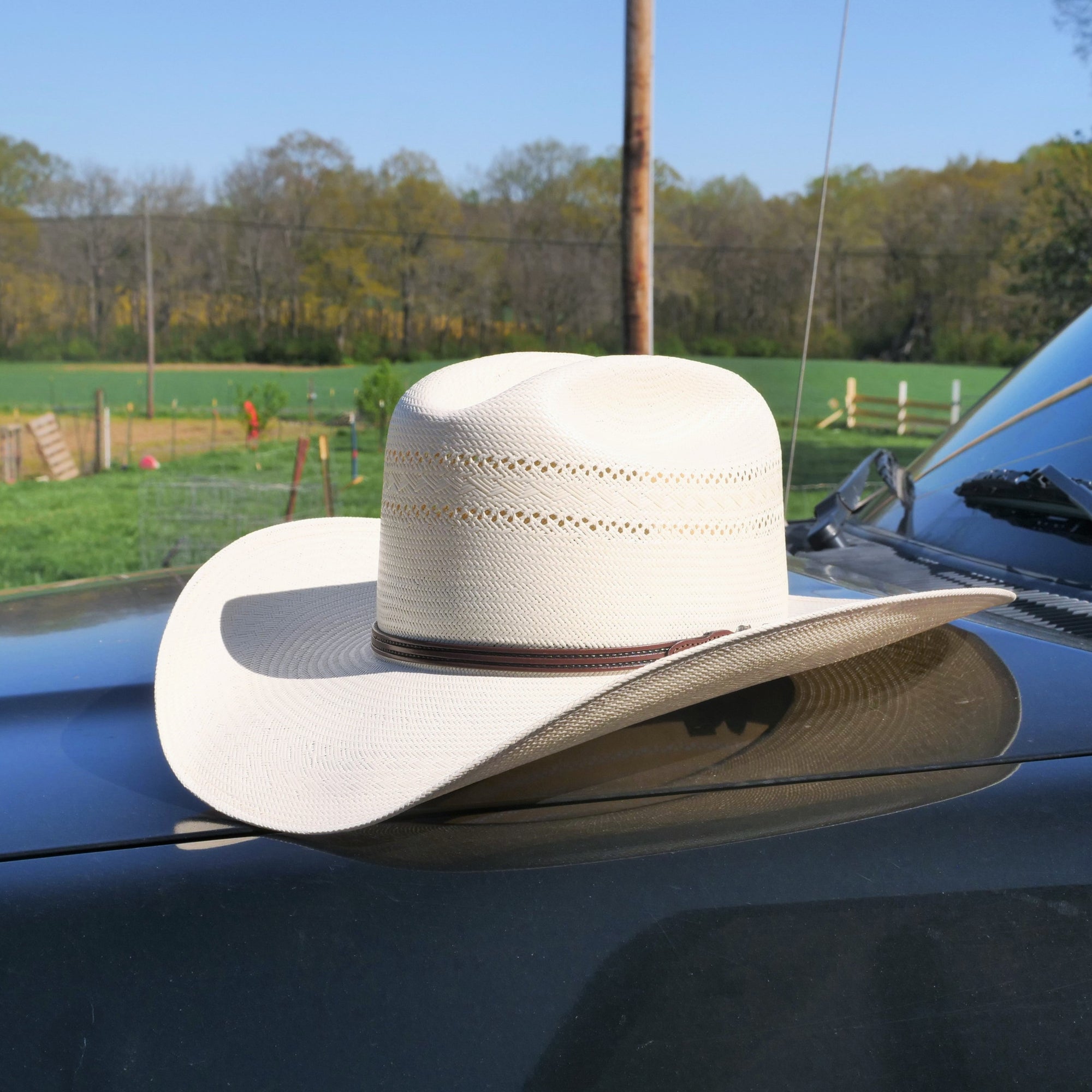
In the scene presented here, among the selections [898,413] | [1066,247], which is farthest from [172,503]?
[898,413]

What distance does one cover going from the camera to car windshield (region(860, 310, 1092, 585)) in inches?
70.4

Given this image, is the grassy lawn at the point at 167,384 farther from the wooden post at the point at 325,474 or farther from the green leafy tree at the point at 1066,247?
Result: the wooden post at the point at 325,474

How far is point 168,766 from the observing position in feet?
3.90

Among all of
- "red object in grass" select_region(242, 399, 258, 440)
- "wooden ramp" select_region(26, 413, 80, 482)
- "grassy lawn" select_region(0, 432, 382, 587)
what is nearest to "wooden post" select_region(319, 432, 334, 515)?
"grassy lawn" select_region(0, 432, 382, 587)

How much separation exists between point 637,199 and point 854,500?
6.90 metres

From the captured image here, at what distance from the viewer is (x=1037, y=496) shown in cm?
184

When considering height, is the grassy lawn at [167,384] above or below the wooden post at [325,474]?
below

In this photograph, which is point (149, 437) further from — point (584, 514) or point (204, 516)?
point (584, 514)

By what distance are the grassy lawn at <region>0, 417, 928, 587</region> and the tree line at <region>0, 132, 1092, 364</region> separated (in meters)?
19.2

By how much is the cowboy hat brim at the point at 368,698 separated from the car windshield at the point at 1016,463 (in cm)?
41

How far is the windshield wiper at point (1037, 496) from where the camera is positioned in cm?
176

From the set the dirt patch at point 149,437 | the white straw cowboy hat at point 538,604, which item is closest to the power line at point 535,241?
the dirt patch at point 149,437

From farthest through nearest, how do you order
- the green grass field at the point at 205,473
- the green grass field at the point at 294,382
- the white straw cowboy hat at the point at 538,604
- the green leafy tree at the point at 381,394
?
the green grass field at the point at 294,382 < the green leafy tree at the point at 381,394 < the green grass field at the point at 205,473 < the white straw cowboy hat at the point at 538,604

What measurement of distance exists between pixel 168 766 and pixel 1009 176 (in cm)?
5867
